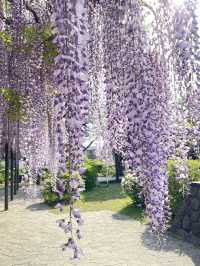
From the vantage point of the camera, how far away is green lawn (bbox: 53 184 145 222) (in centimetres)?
1420

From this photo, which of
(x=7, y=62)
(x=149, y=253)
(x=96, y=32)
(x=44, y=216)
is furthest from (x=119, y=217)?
(x=96, y=32)

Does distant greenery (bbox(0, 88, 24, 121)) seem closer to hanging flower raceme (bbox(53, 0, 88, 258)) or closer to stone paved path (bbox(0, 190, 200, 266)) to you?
stone paved path (bbox(0, 190, 200, 266))

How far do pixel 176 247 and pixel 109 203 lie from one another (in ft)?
24.5

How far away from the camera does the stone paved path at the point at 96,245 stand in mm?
8289

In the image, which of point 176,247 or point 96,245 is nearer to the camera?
point 176,247

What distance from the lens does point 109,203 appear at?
1675 centimetres

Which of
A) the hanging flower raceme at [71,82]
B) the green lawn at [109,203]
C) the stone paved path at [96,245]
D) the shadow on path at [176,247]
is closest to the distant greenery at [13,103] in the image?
the stone paved path at [96,245]

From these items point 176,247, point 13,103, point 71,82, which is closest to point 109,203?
point 176,247

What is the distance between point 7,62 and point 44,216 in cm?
842

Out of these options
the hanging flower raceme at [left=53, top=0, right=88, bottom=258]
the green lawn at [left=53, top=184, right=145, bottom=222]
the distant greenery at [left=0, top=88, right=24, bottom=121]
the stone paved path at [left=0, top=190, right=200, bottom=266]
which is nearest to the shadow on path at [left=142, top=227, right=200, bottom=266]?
the stone paved path at [left=0, top=190, right=200, bottom=266]

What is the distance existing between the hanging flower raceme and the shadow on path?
6.01m

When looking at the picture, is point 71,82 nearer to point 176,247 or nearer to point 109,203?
point 176,247

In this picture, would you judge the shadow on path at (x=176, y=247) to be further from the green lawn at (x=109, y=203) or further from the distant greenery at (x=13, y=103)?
the distant greenery at (x=13, y=103)

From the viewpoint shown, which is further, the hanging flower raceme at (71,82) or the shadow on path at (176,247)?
the shadow on path at (176,247)
